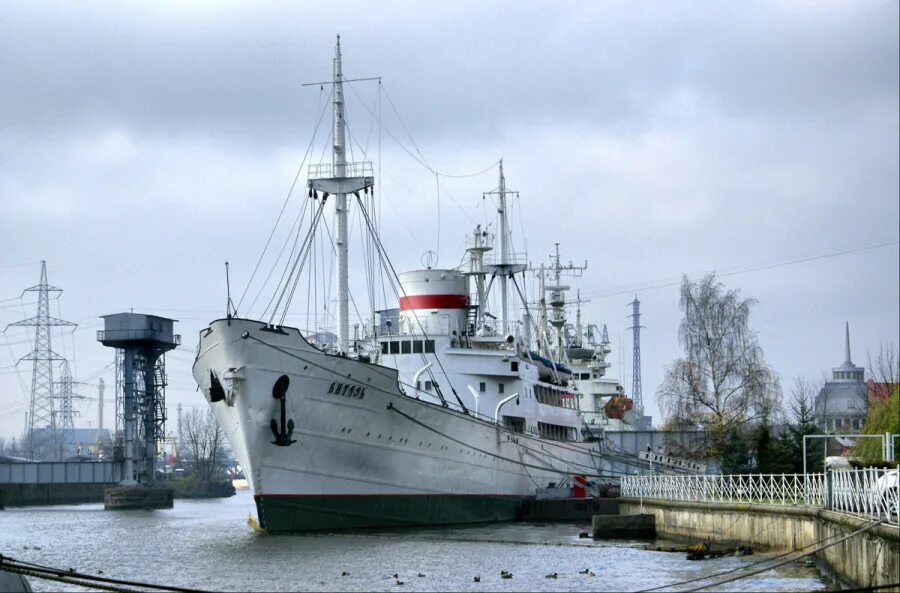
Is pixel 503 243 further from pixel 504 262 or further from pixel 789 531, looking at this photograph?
pixel 789 531

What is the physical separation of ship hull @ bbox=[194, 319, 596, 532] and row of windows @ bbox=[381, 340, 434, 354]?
5726 mm

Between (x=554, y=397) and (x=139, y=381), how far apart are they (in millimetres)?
51833

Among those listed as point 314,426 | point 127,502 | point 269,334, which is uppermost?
point 269,334

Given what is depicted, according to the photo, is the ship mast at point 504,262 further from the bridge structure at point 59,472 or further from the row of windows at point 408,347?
the bridge structure at point 59,472

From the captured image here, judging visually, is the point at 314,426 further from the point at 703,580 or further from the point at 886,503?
the point at 886,503

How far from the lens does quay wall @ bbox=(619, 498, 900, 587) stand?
21.5 m

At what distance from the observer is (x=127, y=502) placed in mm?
96125

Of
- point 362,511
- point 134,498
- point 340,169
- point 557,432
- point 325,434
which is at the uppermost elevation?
point 340,169

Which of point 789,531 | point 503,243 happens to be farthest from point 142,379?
point 789,531

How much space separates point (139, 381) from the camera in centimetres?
10481

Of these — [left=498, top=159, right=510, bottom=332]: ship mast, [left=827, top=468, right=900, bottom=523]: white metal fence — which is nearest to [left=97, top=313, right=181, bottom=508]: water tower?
[left=498, top=159, right=510, bottom=332]: ship mast

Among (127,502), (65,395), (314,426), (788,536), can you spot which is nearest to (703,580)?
(788,536)

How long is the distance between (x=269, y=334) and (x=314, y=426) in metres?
3.44

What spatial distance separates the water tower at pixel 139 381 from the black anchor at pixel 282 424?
59434 millimetres
